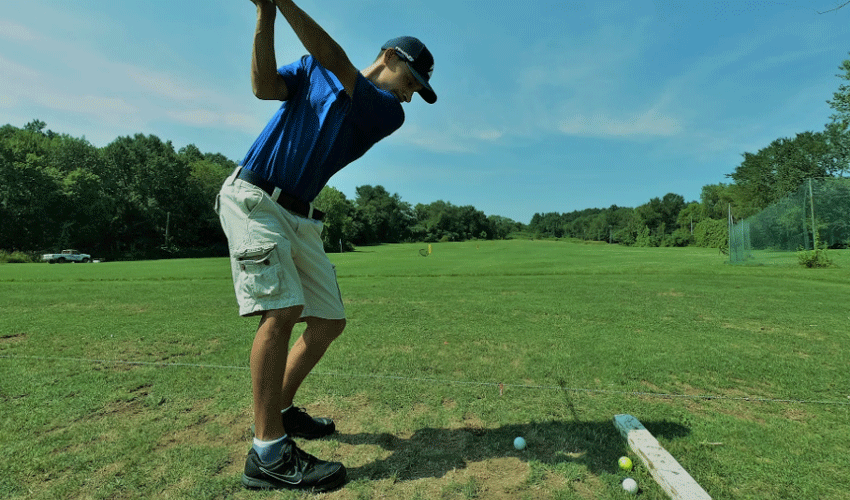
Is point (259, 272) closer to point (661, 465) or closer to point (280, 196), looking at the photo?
point (280, 196)

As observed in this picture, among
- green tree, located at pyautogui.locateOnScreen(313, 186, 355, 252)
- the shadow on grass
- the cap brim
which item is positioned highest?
green tree, located at pyautogui.locateOnScreen(313, 186, 355, 252)

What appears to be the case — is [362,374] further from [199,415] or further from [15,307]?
[15,307]

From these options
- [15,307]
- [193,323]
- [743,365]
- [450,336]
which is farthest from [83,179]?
[743,365]

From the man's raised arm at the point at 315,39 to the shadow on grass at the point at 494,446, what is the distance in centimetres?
195

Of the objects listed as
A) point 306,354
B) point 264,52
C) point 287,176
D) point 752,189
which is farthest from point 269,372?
point 752,189

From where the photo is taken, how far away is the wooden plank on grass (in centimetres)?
190

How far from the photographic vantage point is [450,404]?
10.2ft

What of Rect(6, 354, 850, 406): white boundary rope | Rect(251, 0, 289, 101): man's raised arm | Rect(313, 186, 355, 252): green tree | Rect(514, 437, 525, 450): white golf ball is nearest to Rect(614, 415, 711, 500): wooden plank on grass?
Rect(514, 437, 525, 450): white golf ball

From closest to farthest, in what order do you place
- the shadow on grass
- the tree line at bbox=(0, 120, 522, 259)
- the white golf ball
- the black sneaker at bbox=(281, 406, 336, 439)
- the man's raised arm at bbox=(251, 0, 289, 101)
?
the man's raised arm at bbox=(251, 0, 289, 101), the shadow on grass, the white golf ball, the black sneaker at bbox=(281, 406, 336, 439), the tree line at bbox=(0, 120, 522, 259)

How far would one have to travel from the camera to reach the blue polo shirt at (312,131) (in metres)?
2.17

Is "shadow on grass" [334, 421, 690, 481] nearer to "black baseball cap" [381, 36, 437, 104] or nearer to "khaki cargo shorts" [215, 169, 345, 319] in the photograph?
"khaki cargo shorts" [215, 169, 345, 319]

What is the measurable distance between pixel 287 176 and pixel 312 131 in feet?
0.87

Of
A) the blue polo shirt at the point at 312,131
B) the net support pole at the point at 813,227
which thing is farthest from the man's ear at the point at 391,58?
the net support pole at the point at 813,227

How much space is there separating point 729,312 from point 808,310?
4.73 feet
